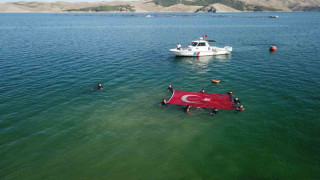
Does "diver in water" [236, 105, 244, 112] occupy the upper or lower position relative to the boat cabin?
lower

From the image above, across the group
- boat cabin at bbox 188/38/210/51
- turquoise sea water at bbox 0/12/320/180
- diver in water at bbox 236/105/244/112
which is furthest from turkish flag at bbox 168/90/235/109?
boat cabin at bbox 188/38/210/51

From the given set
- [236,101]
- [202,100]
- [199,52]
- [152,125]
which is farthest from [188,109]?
[199,52]

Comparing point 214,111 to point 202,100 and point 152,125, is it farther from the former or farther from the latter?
point 152,125

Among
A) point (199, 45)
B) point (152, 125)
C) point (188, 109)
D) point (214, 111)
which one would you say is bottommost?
point (152, 125)

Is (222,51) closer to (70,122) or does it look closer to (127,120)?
(127,120)

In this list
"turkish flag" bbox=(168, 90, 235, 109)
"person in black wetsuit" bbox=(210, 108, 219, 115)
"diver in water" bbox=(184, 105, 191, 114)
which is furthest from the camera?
"turkish flag" bbox=(168, 90, 235, 109)

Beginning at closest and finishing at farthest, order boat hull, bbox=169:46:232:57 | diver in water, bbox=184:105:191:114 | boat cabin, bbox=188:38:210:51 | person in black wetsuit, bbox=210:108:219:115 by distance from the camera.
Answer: person in black wetsuit, bbox=210:108:219:115, diver in water, bbox=184:105:191:114, boat hull, bbox=169:46:232:57, boat cabin, bbox=188:38:210:51

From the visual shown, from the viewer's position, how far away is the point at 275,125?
23.3 m

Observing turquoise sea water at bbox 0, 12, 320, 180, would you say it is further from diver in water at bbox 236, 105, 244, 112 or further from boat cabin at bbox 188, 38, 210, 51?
boat cabin at bbox 188, 38, 210, 51

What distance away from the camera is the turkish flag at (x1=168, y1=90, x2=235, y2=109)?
2711 cm

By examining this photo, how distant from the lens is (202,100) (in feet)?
92.9

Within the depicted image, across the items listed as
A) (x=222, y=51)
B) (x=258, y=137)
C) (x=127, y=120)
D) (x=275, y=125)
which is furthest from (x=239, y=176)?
(x=222, y=51)

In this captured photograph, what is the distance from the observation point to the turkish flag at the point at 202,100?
27109 mm

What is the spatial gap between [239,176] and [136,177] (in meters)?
8.31
